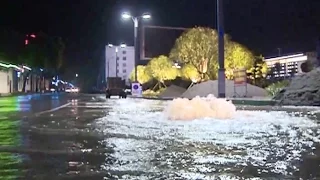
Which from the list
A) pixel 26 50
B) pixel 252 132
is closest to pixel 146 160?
pixel 252 132

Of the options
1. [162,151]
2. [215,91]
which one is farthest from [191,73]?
[162,151]

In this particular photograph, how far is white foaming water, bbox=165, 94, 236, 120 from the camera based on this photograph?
19812 millimetres

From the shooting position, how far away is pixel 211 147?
453 inches

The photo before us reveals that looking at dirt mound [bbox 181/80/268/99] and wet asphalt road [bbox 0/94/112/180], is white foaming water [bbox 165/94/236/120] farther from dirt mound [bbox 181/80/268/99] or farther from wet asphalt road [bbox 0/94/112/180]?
dirt mound [bbox 181/80/268/99]

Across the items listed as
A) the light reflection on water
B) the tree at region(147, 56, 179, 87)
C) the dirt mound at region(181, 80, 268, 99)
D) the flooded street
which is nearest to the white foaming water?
the light reflection on water

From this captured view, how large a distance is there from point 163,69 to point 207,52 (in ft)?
45.0

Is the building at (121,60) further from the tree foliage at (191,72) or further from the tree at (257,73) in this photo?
the tree foliage at (191,72)

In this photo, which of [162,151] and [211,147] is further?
[211,147]

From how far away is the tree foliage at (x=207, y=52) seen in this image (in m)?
58.6

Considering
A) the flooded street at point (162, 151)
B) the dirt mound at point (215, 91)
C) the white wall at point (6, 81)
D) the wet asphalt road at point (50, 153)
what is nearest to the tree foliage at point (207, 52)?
the dirt mound at point (215, 91)

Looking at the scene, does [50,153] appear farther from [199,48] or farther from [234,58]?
[234,58]

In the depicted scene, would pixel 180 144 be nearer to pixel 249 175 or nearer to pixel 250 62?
pixel 249 175

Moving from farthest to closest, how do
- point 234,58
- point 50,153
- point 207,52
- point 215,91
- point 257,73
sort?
1. point 257,73
2. point 234,58
3. point 207,52
4. point 215,91
5. point 50,153

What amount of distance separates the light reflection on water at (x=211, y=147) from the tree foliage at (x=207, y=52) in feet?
134
